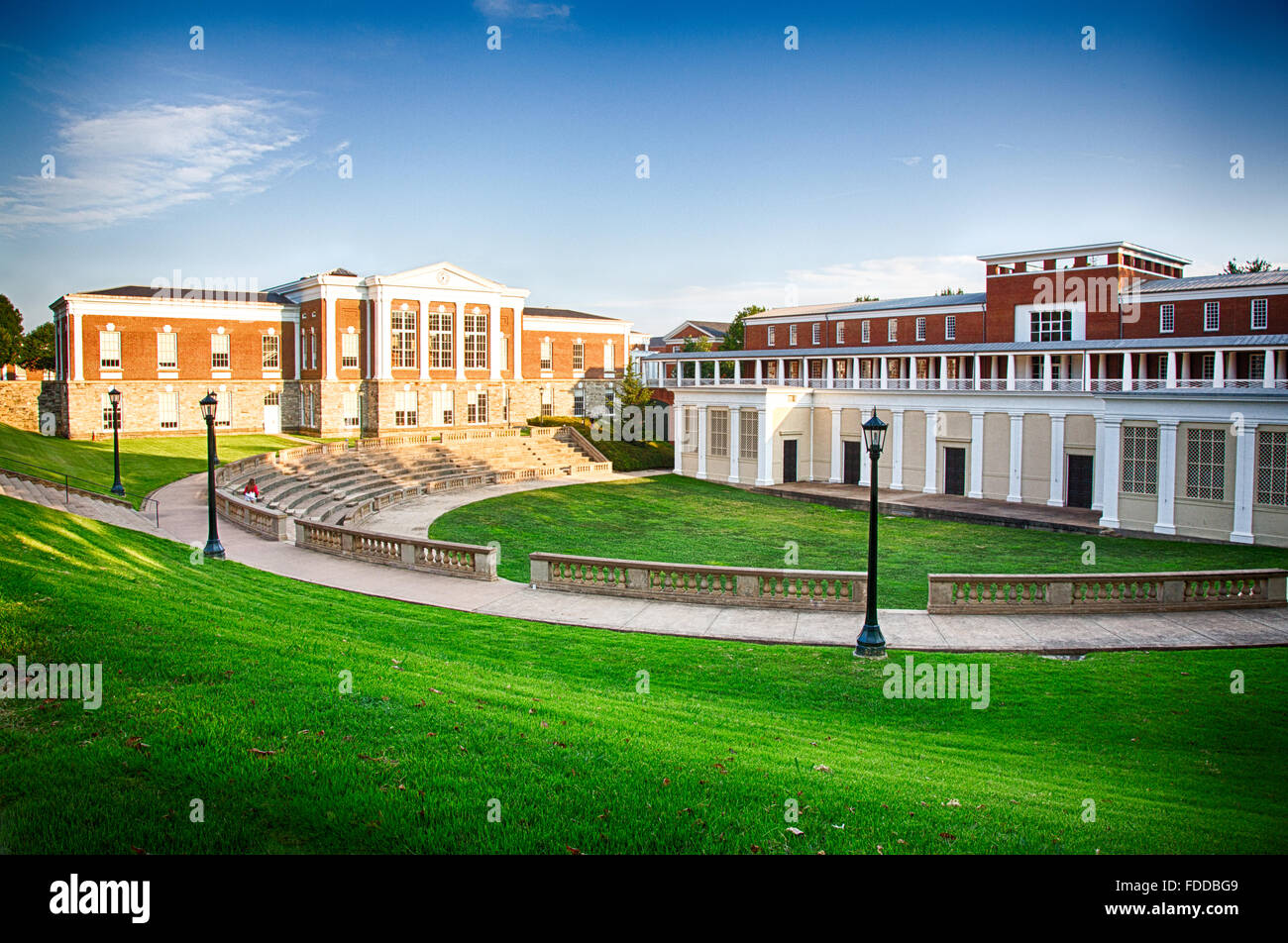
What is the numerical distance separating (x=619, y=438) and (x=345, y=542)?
4314 centimetres

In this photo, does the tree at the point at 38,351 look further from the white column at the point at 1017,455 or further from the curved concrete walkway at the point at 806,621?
the white column at the point at 1017,455

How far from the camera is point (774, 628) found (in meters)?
18.2

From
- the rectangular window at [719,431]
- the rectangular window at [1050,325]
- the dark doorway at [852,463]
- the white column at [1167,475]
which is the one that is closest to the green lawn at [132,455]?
the rectangular window at [719,431]

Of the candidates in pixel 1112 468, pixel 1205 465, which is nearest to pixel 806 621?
pixel 1205 465

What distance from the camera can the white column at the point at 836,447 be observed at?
55.8 m

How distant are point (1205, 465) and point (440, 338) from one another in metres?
52.0

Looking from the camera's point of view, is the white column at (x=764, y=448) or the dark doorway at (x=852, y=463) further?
the dark doorway at (x=852, y=463)

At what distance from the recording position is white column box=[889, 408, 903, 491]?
52.8 m

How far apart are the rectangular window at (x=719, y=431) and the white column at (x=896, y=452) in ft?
34.6

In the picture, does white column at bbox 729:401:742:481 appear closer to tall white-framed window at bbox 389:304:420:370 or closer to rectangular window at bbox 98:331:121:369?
tall white-framed window at bbox 389:304:420:370

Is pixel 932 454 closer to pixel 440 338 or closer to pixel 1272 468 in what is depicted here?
pixel 1272 468

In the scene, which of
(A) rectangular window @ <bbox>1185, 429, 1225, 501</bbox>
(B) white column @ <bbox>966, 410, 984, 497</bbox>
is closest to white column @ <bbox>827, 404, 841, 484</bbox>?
(B) white column @ <bbox>966, 410, 984, 497</bbox>

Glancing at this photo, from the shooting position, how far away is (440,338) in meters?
67.9
